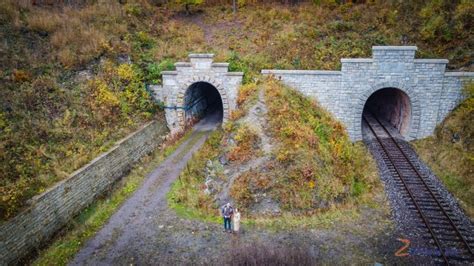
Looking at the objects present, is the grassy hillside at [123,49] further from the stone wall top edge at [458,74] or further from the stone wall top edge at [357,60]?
the stone wall top edge at [357,60]

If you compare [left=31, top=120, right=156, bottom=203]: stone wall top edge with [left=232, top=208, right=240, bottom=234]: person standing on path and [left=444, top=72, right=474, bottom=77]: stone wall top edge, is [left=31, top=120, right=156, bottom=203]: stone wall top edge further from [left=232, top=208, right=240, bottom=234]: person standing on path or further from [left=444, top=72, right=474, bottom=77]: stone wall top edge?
[left=444, top=72, right=474, bottom=77]: stone wall top edge

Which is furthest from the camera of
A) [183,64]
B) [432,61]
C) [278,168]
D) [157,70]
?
[157,70]

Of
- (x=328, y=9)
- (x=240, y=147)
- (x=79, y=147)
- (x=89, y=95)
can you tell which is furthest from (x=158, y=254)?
(x=328, y=9)

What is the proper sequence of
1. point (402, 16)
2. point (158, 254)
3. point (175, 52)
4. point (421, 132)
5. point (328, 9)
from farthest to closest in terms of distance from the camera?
point (328, 9)
point (402, 16)
point (175, 52)
point (421, 132)
point (158, 254)

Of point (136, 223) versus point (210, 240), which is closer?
point (210, 240)

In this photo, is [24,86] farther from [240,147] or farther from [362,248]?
[362,248]

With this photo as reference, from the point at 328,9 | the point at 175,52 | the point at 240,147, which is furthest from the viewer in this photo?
the point at 328,9

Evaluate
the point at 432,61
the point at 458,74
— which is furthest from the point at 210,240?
the point at 458,74

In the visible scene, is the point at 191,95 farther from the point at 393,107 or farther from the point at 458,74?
the point at 458,74
